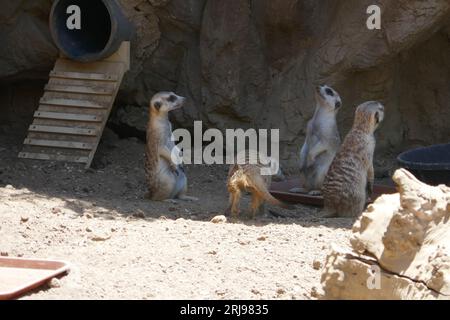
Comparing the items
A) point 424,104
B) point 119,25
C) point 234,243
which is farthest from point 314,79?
point 234,243

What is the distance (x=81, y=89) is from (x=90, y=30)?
995 mm

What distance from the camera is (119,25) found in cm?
892

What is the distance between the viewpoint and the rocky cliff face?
9.29 m

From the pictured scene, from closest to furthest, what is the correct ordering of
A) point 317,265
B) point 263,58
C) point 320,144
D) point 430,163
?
1. point 317,265
2. point 430,163
3. point 320,144
4. point 263,58

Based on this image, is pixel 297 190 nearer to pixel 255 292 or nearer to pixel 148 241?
pixel 148 241

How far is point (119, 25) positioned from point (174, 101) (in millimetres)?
1010

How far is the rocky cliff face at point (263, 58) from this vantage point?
9.29 m

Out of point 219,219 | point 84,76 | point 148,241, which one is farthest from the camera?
point 84,76

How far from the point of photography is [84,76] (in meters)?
9.23

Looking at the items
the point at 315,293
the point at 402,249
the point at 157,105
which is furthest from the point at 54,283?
the point at 157,105

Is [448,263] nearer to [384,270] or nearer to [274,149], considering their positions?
[384,270]

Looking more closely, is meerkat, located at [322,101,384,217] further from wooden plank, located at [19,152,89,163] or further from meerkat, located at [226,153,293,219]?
wooden plank, located at [19,152,89,163]

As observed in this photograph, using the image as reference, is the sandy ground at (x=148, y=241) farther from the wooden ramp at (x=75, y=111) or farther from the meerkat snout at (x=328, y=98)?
the meerkat snout at (x=328, y=98)

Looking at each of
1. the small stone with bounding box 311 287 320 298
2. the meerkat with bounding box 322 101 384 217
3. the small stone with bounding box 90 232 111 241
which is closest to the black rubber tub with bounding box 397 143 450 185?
the meerkat with bounding box 322 101 384 217
